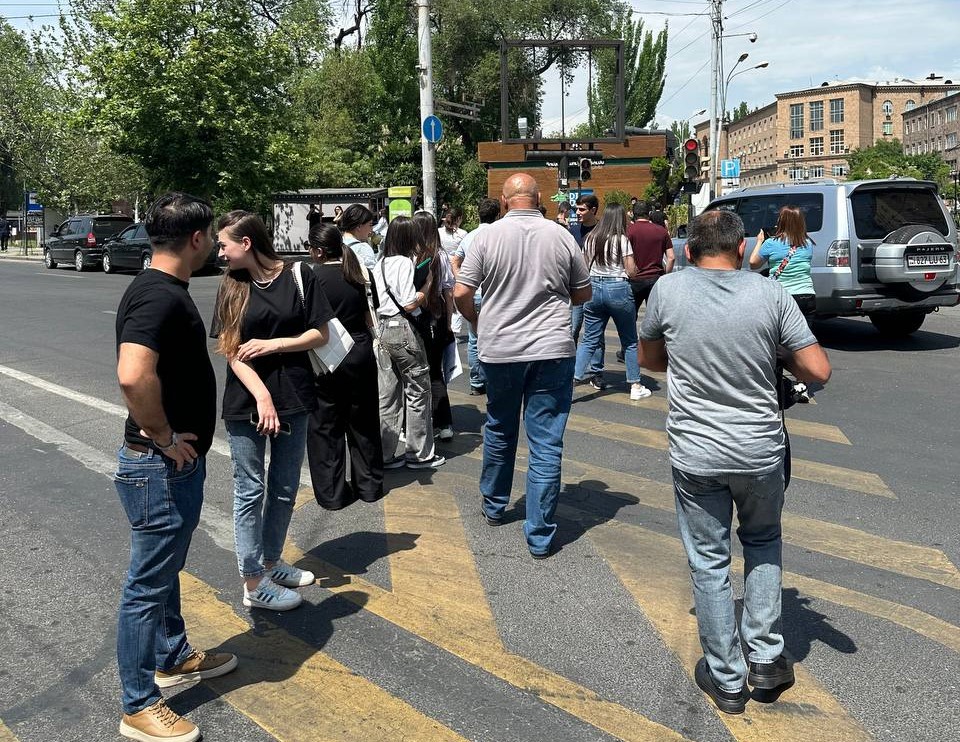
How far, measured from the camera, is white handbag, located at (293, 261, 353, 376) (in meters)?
4.08

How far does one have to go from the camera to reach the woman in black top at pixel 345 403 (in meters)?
5.28

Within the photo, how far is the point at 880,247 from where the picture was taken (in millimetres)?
10969

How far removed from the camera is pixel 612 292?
876 cm

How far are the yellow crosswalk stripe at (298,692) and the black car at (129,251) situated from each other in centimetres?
2396

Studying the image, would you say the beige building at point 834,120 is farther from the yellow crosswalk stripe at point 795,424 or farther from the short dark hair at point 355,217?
the short dark hair at point 355,217

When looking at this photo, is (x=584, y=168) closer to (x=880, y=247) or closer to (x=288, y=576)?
(x=880, y=247)

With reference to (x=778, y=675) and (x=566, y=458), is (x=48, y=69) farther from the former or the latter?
(x=778, y=675)

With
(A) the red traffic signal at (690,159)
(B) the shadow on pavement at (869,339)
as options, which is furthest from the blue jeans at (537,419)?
(A) the red traffic signal at (690,159)

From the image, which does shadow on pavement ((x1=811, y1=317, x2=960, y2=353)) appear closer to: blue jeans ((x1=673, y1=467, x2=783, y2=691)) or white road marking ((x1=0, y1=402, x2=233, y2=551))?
white road marking ((x1=0, y1=402, x2=233, y2=551))

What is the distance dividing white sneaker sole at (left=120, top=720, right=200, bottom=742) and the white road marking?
6.09 ft

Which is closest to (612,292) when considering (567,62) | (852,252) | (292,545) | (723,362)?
(852,252)

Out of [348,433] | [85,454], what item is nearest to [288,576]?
[348,433]

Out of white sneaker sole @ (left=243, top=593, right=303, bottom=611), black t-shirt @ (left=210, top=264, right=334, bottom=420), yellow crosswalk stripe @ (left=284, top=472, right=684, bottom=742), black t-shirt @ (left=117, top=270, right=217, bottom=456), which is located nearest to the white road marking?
yellow crosswalk stripe @ (left=284, top=472, right=684, bottom=742)

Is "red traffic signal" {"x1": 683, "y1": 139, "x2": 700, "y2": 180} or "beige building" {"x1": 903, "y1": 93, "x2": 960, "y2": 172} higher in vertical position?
"beige building" {"x1": 903, "y1": 93, "x2": 960, "y2": 172}
